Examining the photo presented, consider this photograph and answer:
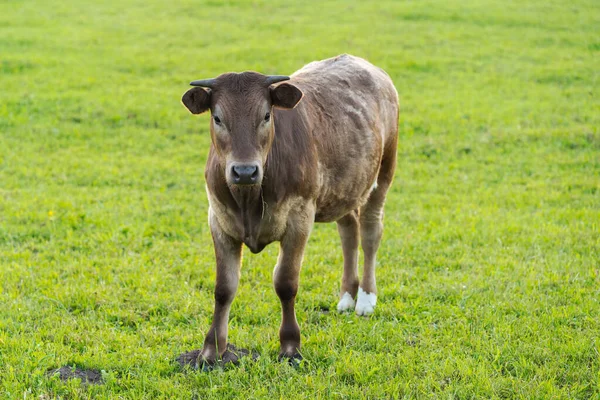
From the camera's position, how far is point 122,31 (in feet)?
78.7

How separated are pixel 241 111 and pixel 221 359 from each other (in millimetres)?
2107

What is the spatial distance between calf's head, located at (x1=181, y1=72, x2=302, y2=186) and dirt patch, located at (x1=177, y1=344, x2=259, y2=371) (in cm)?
161

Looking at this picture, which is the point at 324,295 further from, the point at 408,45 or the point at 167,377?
the point at 408,45

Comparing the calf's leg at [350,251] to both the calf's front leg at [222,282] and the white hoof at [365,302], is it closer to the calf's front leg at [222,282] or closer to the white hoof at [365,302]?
the white hoof at [365,302]

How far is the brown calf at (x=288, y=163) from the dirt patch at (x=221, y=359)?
0.06 metres

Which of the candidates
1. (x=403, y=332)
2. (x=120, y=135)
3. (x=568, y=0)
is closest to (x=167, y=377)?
(x=403, y=332)

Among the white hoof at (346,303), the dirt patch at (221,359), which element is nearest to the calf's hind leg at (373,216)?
the white hoof at (346,303)

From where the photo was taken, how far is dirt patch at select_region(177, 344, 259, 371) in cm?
599

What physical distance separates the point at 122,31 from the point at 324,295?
18.7 m

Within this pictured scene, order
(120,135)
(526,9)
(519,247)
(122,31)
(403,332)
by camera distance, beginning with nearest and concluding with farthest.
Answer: (403,332) < (519,247) < (120,135) < (122,31) < (526,9)

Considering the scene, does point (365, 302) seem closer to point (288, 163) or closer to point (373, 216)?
point (373, 216)

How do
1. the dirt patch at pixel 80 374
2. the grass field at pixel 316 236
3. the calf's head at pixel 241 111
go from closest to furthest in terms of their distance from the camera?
the calf's head at pixel 241 111
the dirt patch at pixel 80 374
the grass field at pixel 316 236

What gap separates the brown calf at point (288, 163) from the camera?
5520mm

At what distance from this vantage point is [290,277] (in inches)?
240
